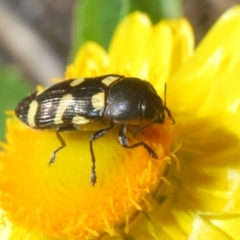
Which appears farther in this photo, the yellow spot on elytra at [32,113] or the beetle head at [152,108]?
the yellow spot on elytra at [32,113]

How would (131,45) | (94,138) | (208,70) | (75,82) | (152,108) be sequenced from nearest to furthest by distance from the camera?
(152,108) < (94,138) < (75,82) < (208,70) < (131,45)

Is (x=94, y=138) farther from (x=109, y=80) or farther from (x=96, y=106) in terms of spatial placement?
(x=109, y=80)

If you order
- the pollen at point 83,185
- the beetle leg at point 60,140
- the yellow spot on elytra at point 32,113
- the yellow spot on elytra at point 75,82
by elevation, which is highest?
the yellow spot on elytra at point 75,82

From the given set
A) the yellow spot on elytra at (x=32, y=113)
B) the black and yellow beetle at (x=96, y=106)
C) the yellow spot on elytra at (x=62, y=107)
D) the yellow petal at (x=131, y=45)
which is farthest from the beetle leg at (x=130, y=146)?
the yellow petal at (x=131, y=45)

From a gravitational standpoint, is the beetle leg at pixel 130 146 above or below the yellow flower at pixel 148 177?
above

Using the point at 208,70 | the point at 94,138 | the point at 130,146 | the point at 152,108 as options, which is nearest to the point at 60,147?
the point at 94,138

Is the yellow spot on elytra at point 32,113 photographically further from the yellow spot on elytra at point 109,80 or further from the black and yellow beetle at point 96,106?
the yellow spot on elytra at point 109,80

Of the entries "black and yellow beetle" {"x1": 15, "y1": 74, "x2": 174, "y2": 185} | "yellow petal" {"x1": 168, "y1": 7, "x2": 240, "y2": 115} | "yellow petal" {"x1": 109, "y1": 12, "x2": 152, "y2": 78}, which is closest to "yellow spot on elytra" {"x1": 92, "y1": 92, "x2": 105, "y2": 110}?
"black and yellow beetle" {"x1": 15, "y1": 74, "x2": 174, "y2": 185}

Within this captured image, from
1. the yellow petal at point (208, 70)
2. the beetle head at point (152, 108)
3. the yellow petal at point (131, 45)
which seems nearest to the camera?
the beetle head at point (152, 108)
